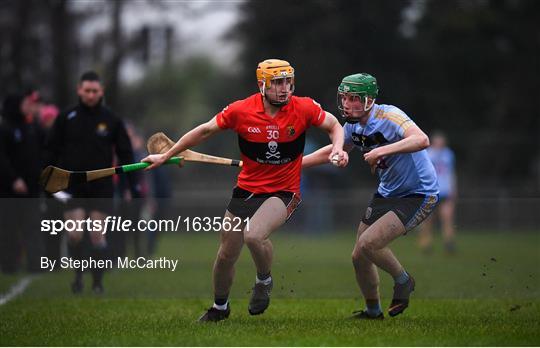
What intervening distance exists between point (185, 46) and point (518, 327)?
21.6 meters

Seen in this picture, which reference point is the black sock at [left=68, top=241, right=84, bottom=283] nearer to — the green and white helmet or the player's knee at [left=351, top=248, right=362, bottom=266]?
the player's knee at [left=351, top=248, right=362, bottom=266]

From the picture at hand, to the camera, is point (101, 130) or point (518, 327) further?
point (101, 130)

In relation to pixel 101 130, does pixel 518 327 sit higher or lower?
lower

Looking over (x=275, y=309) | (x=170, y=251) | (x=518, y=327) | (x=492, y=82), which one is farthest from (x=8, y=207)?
(x=492, y=82)

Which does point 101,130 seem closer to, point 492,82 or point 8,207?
point 8,207

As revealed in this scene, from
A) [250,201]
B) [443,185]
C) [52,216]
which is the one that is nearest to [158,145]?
[250,201]

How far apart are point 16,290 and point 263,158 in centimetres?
450

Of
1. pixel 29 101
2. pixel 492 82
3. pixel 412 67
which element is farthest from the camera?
pixel 492 82

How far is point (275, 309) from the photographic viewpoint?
1016 cm

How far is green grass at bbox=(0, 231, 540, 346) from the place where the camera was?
816 cm

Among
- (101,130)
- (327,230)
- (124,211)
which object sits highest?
(101,130)

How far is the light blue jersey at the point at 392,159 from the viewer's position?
9.12m
